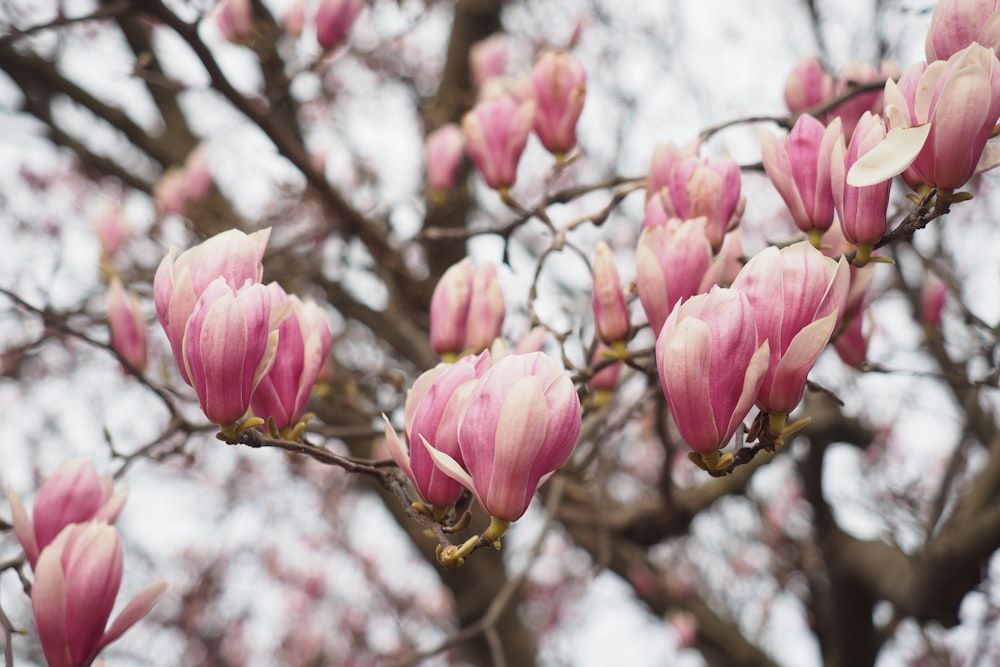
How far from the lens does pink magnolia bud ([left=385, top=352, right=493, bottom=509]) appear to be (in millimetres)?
624

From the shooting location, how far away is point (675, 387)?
59 centimetres

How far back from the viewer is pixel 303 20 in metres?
2.08

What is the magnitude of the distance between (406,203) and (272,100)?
0.61m

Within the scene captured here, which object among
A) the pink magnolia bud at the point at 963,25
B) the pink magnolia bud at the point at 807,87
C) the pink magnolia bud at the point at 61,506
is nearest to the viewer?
the pink magnolia bud at the point at 963,25

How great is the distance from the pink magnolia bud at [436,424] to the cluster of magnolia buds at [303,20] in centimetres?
136

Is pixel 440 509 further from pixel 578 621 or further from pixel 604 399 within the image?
pixel 578 621

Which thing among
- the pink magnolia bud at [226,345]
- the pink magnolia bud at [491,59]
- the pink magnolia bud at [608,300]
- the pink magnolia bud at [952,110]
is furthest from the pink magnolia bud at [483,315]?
the pink magnolia bud at [491,59]

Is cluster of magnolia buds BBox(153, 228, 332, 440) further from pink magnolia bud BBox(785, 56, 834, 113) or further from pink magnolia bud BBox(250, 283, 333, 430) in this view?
pink magnolia bud BBox(785, 56, 834, 113)

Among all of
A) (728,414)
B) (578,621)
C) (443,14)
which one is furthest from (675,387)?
(578,621)

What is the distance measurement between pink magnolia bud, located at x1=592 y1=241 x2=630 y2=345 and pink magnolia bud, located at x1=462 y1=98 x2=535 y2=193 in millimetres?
Result: 440

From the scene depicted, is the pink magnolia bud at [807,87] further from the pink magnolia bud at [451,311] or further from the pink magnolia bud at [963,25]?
the pink magnolia bud at [451,311]

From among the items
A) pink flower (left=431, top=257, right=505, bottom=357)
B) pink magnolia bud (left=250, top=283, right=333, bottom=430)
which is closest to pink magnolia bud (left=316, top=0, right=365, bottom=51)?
pink flower (left=431, top=257, right=505, bottom=357)

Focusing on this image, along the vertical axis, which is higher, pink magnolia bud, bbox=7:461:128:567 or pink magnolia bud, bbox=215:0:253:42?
pink magnolia bud, bbox=215:0:253:42

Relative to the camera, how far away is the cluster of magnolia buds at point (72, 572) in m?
0.76
